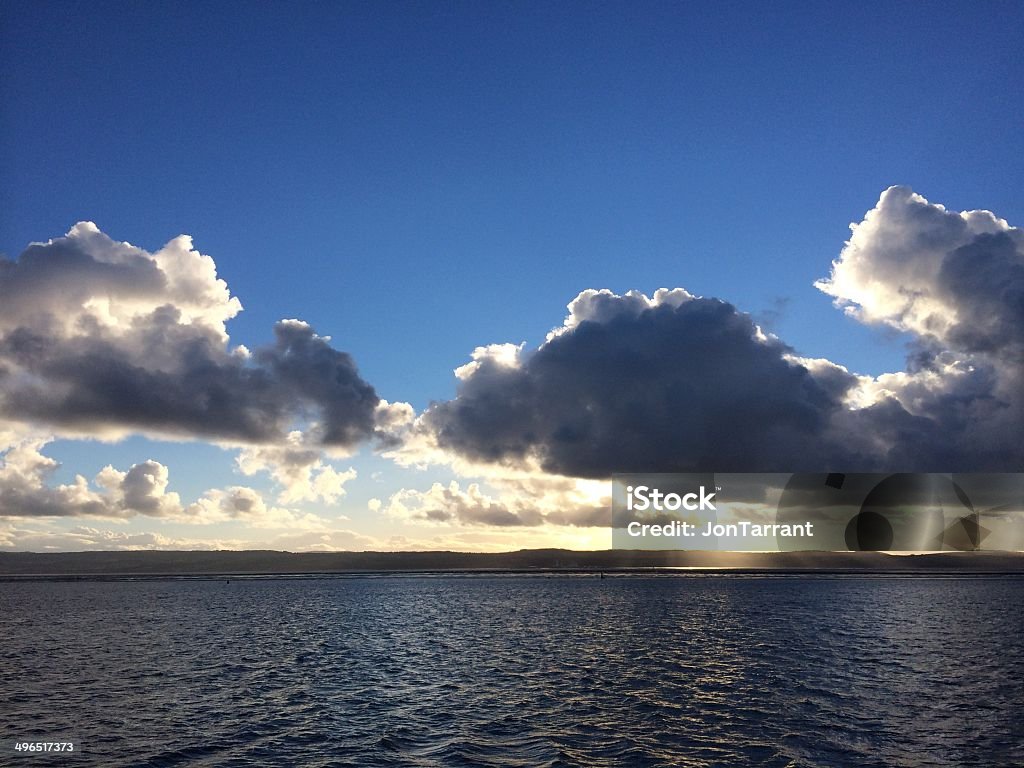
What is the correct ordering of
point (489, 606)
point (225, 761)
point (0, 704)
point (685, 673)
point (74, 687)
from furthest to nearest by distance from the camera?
point (489, 606) < point (685, 673) < point (74, 687) < point (0, 704) < point (225, 761)

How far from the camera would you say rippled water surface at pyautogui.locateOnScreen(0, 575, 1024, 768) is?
4356cm

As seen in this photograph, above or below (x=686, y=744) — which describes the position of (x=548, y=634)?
below

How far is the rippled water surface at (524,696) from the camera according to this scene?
143 feet

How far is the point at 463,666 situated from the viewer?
7925 cm

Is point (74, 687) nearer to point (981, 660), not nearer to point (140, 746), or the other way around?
point (140, 746)

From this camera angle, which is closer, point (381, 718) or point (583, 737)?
point (583, 737)

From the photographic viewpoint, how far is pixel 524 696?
61188 mm

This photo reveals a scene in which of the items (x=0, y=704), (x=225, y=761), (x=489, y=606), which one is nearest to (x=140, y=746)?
(x=225, y=761)

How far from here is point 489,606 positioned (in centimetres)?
19812

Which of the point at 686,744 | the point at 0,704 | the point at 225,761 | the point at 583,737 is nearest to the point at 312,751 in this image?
the point at 225,761

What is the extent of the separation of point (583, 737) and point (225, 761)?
2247cm

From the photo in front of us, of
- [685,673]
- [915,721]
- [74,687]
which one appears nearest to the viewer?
[915,721]

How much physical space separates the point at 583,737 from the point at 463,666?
35.0 meters

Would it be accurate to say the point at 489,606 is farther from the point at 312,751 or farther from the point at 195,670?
the point at 312,751
